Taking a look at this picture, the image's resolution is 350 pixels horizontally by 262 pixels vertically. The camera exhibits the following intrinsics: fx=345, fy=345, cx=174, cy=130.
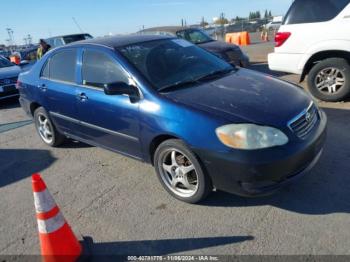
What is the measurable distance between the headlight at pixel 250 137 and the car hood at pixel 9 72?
27.9 feet

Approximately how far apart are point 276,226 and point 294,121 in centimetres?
98

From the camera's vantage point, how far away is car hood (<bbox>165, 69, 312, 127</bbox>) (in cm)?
319

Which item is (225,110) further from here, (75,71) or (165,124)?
(75,71)

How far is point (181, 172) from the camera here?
354cm

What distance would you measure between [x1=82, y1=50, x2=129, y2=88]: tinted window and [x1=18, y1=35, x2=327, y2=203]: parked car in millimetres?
12

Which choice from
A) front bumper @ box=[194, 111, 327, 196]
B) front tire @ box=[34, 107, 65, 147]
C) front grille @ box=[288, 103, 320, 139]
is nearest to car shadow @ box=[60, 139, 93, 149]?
front tire @ box=[34, 107, 65, 147]

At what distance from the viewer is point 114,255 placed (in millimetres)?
2998

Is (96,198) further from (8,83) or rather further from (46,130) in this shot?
(8,83)

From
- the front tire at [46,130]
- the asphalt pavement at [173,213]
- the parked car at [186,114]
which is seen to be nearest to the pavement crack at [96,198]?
the asphalt pavement at [173,213]

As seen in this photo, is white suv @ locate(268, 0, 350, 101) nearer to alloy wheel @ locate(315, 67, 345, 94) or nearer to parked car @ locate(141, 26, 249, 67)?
alloy wheel @ locate(315, 67, 345, 94)

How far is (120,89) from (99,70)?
0.77m

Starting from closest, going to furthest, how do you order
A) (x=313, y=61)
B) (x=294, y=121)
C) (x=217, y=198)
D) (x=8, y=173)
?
(x=294, y=121) → (x=217, y=198) → (x=8, y=173) → (x=313, y=61)

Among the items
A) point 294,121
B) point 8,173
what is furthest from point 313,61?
point 8,173

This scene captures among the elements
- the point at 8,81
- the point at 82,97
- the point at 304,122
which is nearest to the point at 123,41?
the point at 82,97
